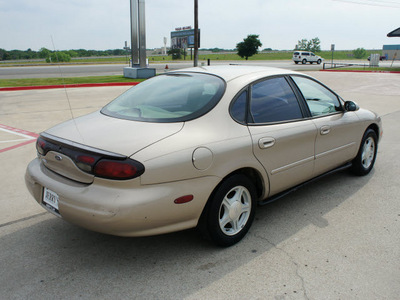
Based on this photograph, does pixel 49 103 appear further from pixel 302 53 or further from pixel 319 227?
pixel 302 53

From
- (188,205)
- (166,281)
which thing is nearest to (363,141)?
(188,205)

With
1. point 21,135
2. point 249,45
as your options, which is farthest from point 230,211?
point 249,45

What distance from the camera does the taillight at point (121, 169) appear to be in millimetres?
2451

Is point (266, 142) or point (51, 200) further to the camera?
point (266, 142)

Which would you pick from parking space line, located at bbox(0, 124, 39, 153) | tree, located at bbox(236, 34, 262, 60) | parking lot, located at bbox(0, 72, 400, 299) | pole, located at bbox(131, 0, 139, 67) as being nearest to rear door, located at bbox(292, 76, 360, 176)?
parking lot, located at bbox(0, 72, 400, 299)

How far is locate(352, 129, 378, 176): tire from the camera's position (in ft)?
15.3

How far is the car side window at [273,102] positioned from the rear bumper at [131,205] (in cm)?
90

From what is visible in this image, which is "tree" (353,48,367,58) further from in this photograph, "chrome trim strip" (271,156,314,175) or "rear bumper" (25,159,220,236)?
"rear bumper" (25,159,220,236)

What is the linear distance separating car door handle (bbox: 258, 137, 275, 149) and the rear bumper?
2.07 feet

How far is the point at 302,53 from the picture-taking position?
50812 millimetres

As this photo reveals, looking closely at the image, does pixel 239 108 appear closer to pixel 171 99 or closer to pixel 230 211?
pixel 171 99

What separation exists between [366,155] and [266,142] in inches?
90.3

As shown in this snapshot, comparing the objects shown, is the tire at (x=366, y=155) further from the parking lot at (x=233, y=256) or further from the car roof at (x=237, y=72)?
the car roof at (x=237, y=72)

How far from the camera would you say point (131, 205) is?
8.01 feet
